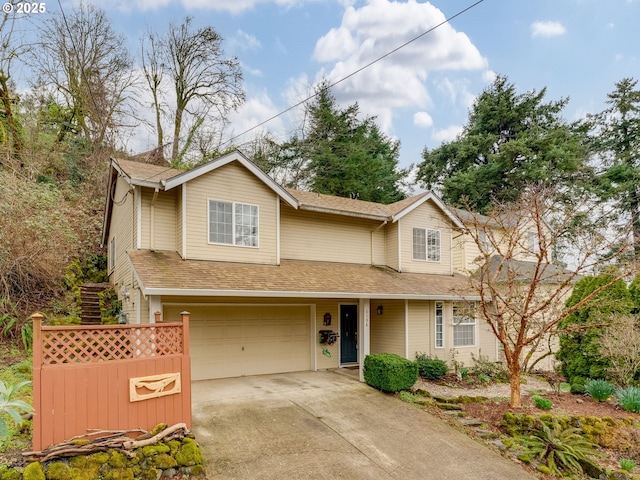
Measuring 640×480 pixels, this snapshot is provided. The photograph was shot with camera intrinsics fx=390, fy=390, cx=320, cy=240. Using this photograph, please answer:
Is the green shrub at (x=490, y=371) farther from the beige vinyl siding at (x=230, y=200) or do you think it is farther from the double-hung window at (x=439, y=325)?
the beige vinyl siding at (x=230, y=200)

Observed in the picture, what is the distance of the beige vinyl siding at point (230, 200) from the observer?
10.2 metres

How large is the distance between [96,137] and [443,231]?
18558 mm

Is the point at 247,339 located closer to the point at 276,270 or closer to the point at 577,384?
the point at 276,270

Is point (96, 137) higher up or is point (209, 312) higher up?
point (96, 137)

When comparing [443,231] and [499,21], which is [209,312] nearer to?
[443,231]

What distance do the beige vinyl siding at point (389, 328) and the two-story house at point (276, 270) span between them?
0.13ft

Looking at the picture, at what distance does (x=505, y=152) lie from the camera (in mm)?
25234

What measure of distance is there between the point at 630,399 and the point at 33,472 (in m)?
10.7

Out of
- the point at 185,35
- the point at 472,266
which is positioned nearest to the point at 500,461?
the point at 472,266

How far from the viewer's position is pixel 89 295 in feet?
41.0

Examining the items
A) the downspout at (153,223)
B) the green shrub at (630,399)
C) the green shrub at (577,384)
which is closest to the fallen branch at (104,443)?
the downspout at (153,223)

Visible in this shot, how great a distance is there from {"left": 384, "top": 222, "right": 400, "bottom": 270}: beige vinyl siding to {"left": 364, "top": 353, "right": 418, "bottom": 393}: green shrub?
4287 mm

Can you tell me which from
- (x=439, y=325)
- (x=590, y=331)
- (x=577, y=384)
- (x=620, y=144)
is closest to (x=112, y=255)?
(x=439, y=325)

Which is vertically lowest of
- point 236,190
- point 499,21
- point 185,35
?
point 236,190
